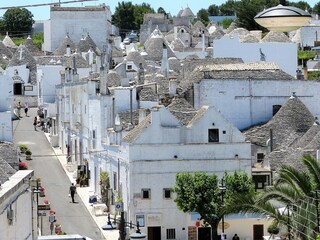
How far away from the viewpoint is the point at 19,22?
136 metres

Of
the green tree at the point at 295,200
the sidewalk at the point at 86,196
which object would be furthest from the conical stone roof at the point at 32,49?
the green tree at the point at 295,200

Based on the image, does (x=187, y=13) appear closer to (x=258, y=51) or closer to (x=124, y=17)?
(x=124, y=17)

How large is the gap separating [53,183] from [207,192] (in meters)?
13.8

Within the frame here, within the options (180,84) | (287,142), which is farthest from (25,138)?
(287,142)

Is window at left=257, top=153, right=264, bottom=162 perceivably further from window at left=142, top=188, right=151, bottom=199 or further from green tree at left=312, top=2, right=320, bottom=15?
green tree at left=312, top=2, right=320, bottom=15

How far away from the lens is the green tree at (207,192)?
41.1 meters

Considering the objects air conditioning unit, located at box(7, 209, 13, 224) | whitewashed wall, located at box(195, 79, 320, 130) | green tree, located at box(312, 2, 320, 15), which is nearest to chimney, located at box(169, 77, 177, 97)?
whitewashed wall, located at box(195, 79, 320, 130)

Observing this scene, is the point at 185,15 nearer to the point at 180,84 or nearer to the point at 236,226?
the point at 180,84

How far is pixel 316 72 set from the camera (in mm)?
79875

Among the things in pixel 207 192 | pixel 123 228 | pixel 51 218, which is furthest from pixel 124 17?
pixel 123 228

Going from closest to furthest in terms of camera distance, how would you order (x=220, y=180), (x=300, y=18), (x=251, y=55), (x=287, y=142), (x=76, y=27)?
1. (x=300, y=18)
2. (x=220, y=180)
3. (x=287, y=142)
4. (x=251, y=55)
5. (x=76, y=27)

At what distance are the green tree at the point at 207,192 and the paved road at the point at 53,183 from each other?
3.37 m

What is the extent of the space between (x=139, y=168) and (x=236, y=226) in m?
4.30

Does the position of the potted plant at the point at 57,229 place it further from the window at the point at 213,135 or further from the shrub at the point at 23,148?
the shrub at the point at 23,148
